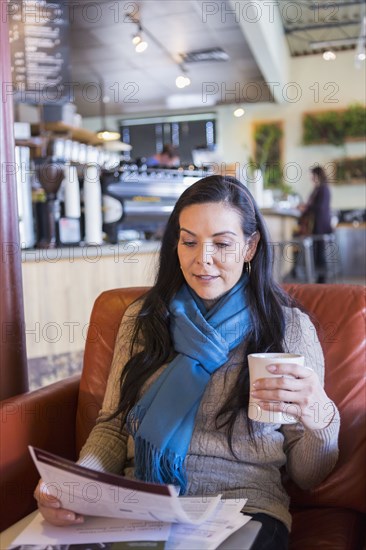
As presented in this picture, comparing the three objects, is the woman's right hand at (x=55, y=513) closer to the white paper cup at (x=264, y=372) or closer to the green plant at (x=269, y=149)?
the white paper cup at (x=264, y=372)

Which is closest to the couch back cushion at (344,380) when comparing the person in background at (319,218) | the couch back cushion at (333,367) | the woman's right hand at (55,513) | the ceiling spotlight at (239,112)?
the couch back cushion at (333,367)

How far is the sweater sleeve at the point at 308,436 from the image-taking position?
1.30 meters

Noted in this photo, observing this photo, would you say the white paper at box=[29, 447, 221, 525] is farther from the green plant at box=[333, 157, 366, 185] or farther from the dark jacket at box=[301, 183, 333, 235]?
the green plant at box=[333, 157, 366, 185]

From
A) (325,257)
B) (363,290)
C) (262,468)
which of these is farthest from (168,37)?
(262,468)

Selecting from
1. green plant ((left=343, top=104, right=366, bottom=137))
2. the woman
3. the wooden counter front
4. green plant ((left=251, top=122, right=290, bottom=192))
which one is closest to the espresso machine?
the wooden counter front

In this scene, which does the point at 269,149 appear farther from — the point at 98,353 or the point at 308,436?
the point at 308,436

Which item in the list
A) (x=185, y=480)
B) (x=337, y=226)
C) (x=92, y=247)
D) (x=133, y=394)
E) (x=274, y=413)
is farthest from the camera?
(x=337, y=226)

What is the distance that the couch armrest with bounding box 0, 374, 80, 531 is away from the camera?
4.61 ft

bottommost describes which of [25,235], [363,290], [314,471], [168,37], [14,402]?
[314,471]

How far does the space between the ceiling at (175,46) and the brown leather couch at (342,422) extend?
3.68 meters

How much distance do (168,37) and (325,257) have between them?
9.75 ft

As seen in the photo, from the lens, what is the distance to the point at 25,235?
2.81m

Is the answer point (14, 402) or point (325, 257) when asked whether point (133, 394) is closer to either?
point (14, 402)

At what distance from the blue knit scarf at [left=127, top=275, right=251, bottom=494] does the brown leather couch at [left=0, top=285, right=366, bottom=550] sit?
27cm
